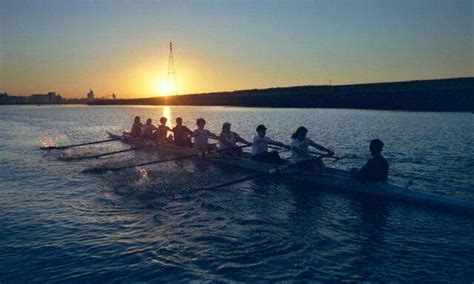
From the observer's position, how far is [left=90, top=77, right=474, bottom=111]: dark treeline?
92.1m

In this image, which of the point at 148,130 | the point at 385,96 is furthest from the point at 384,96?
the point at 148,130

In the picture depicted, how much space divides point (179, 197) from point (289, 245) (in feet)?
19.3

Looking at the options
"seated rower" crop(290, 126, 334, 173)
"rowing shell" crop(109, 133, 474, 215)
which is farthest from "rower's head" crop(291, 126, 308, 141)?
"rowing shell" crop(109, 133, 474, 215)

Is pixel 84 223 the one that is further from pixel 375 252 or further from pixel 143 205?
pixel 375 252

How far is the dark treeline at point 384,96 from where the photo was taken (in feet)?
302

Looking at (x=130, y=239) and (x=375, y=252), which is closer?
(x=375, y=252)

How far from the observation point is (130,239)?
9.77 metres

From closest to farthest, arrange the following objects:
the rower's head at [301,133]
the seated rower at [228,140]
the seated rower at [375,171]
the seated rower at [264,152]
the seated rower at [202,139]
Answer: the seated rower at [375,171]
the rower's head at [301,133]
the seated rower at [264,152]
the seated rower at [228,140]
the seated rower at [202,139]

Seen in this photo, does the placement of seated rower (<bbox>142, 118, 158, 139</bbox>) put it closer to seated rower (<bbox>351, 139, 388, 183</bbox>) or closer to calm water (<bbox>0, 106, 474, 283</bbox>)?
calm water (<bbox>0, 106, 474, 283</bbox>)

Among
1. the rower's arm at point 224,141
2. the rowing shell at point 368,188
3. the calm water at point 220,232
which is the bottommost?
the calm water at point 220,232

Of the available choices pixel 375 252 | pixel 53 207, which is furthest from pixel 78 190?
pixel 375 252

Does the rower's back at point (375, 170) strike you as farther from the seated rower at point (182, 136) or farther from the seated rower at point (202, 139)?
the seated rower at point (182, 136)

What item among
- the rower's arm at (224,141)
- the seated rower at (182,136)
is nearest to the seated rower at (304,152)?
the rower's arm at (224,141)

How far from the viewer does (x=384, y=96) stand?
111188mm
